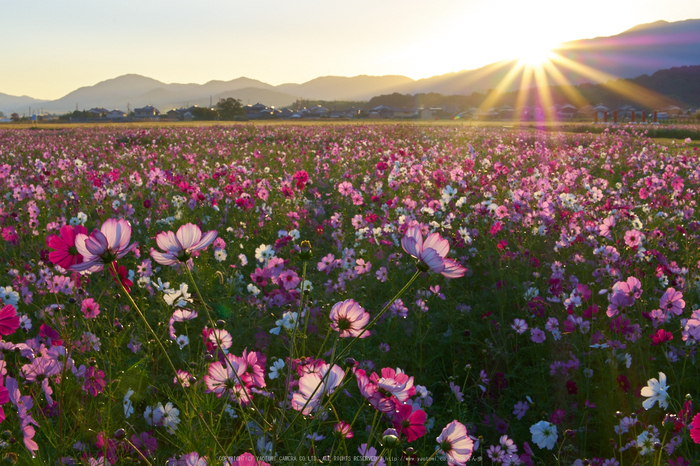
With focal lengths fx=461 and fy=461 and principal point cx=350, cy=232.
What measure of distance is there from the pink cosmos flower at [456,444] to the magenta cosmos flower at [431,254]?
0.32 metres

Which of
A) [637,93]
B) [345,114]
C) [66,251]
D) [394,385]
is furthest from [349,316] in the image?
[637,93]

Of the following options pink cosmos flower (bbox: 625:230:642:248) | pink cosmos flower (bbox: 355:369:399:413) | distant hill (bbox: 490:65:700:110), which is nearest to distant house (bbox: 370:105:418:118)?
distant hill (bbox: 490:65:700:110)

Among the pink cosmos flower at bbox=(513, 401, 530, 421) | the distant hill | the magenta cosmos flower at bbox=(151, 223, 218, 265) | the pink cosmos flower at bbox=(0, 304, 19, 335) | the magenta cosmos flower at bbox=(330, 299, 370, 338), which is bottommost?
the pink cosmos flower at bbox=(513, 401, 530, 421)

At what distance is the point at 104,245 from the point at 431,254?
631mm

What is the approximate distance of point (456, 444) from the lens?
0.98 metres

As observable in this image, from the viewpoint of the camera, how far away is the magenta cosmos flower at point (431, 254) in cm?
93

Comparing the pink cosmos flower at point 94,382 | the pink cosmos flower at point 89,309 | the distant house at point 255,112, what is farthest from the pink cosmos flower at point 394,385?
the distant house at point 255,112

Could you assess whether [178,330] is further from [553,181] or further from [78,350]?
[553,181]

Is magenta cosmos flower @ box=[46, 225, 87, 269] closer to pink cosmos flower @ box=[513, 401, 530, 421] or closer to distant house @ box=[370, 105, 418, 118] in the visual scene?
pink cosmos flower @ box=[513, 401, 530, 421]

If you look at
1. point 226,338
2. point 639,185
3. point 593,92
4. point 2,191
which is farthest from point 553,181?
point 593,92

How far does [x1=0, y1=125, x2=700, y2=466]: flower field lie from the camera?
1.02 metres

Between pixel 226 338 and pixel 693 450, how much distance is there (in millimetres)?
1970

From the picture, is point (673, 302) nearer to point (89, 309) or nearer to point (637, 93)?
point (89, 309)

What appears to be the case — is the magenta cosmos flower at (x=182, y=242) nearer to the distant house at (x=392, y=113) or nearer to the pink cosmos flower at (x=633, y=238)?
the pink cosmos flower at (x=633, y=238)
